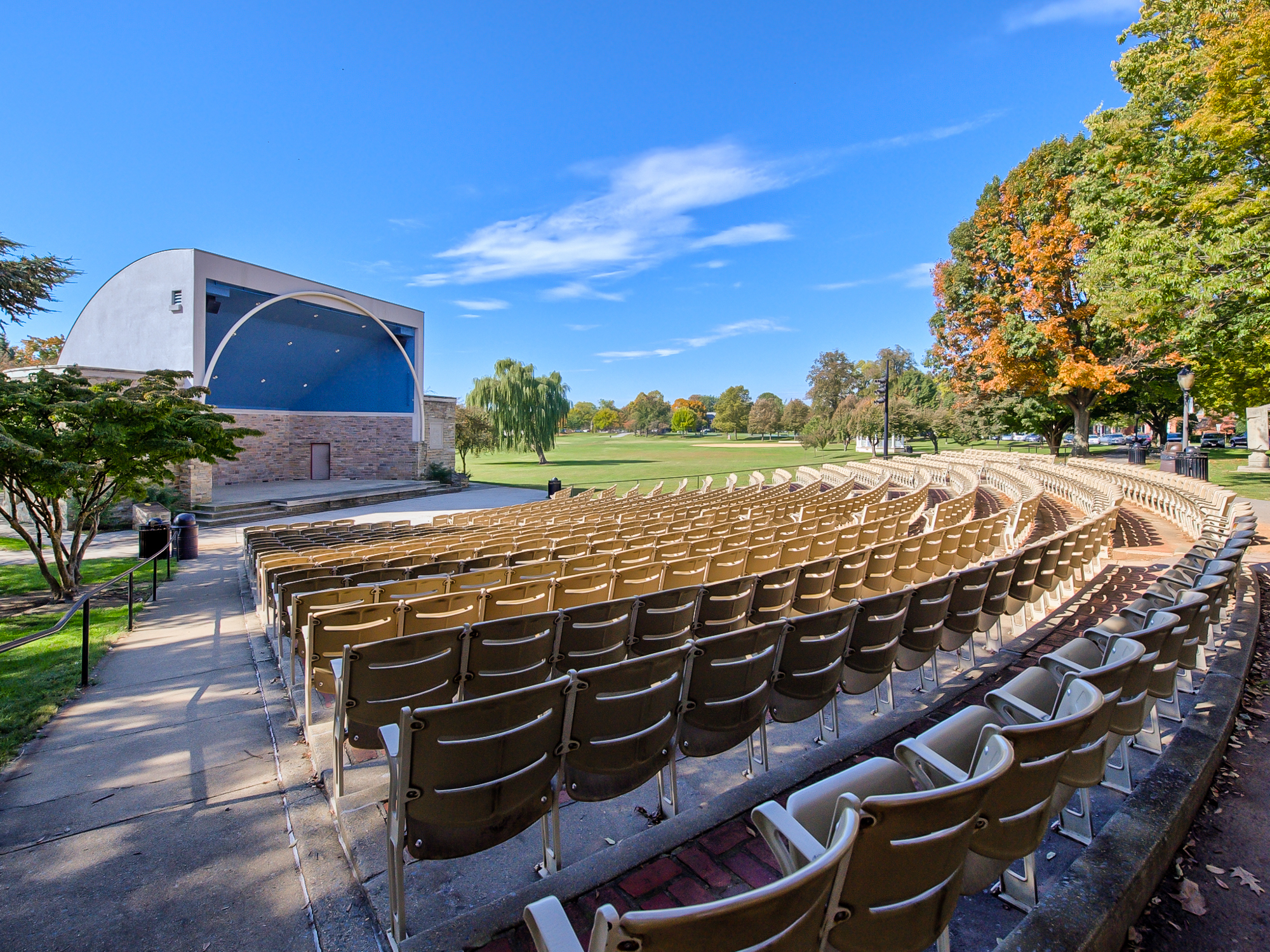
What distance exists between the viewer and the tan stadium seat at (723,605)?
4.48 meters

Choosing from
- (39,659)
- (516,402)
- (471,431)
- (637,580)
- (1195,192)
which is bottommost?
(39,659)

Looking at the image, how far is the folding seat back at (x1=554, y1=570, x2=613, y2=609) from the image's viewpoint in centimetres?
495

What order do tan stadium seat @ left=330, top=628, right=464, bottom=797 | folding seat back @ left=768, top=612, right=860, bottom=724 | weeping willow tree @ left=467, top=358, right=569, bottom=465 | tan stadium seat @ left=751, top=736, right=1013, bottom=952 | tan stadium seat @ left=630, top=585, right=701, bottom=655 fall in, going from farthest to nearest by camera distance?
weeping willow tree @ left=467, top=358, right=569, bottom=465
tan stadium seat @ left=630, top=585, right=701, bottom=655
folding seat back @ left=768, top=612, right=860, bottom=724
tan stadium seat @ left=330, top=628, right=464, bottom=797
tan stadium seat @ left=751, top=736, right=1013, bottom=952

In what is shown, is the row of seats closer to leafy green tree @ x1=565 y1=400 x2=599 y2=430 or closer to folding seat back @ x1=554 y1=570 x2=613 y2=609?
folding seat back @ x1=554 y1=570 x2=613 y2=609

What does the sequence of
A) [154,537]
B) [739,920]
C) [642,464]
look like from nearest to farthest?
[739,920] → [154,537] → [642,464]

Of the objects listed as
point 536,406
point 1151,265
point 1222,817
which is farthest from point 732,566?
point 536,406

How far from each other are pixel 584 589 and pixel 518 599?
57 centimetres

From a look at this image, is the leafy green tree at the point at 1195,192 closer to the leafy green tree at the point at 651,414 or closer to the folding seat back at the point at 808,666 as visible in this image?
the folding seat back at the point at 808,666

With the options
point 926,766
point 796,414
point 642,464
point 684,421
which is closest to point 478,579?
point 926,766

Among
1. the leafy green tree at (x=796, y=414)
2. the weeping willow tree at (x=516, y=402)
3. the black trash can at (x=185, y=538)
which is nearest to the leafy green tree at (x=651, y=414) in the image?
the leafy green tree at (x=796, y=414)

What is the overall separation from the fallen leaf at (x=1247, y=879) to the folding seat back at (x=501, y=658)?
120 inches

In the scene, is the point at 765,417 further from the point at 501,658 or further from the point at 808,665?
the point at 501,658

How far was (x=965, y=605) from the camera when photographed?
435 cm

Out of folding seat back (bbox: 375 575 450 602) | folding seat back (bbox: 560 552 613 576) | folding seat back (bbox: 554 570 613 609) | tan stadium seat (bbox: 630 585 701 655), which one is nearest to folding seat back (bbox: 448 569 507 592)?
folding seat back (bbox: 375 575 450 602)
